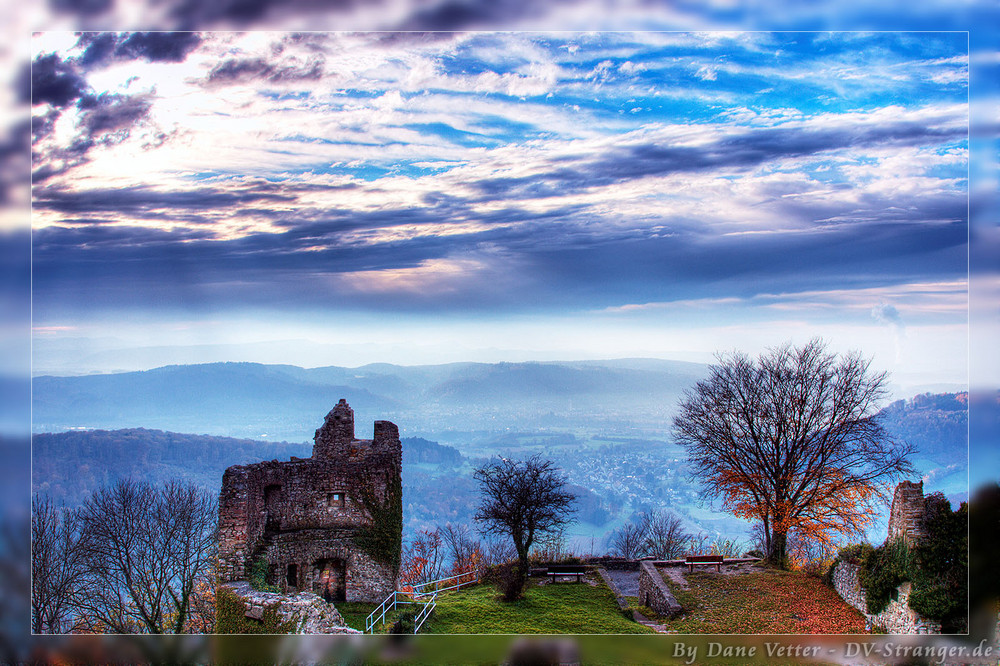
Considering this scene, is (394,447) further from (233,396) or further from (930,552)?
(233,396)

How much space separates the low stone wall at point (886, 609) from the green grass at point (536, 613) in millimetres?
5449

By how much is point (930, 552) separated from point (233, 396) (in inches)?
3138

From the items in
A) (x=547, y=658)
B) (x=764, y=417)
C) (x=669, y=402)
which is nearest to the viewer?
(x=547, y=658)

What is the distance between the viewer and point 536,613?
18219 mm

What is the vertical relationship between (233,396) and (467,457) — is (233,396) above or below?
above

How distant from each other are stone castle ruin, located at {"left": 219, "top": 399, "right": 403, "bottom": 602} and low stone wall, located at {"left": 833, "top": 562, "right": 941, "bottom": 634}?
1233 centimetres

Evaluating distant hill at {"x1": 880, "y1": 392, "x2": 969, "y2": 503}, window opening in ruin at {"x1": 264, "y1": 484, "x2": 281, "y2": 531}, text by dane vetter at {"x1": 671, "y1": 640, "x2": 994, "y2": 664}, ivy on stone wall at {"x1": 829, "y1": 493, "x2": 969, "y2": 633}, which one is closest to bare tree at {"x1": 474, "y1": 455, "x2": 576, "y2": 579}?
window opening in ruin at {"x1": 264, "y1": 484, "x2": 281, "y2": 531}

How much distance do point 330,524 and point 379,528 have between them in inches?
55.9

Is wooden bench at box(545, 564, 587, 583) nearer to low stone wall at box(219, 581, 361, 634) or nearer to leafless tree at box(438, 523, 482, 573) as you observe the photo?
low stone wall at box(219, 581, 361, 634)

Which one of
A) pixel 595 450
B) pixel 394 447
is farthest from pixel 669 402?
pixel 394 447

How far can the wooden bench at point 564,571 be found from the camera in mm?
22672

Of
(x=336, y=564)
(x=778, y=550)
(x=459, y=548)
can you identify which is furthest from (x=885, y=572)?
(x=459, y=548)

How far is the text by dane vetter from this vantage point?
10867 millimetres

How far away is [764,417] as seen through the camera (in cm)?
2272
